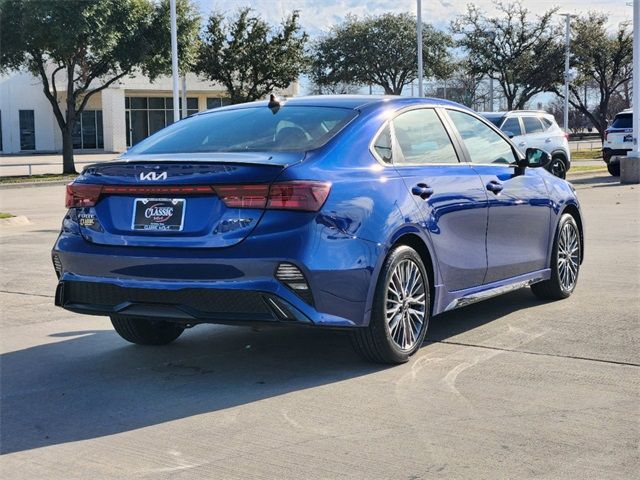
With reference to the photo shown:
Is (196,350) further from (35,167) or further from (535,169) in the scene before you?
(35,167)

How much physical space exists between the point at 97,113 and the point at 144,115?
117 inches

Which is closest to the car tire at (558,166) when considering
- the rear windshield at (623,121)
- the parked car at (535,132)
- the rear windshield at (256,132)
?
the parked car at (535,132)

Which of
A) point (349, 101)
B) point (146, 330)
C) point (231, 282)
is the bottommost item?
point (146, 330)

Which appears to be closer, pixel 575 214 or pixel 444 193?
pixel 444 193

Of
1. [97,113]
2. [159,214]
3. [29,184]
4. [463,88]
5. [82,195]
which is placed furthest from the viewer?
[463,88]

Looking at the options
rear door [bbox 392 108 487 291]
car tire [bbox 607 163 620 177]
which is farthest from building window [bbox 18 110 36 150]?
rear door [bbox 392 108 487 291]

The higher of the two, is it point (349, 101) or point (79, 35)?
point (79, 35)

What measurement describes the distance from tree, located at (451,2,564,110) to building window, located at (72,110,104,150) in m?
23.0

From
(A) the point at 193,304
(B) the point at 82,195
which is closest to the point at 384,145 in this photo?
(A) the point at 193,304

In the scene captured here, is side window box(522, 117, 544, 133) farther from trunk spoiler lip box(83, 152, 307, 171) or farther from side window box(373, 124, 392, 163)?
trunk spoiler lip box(83, 152, 307, 171)

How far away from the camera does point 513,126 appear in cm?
2205

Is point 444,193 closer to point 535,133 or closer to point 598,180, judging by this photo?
point 535,133

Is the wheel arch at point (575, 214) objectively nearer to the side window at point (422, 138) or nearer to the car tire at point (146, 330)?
the side window at point (422, 138)

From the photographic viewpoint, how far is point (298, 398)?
517cm
